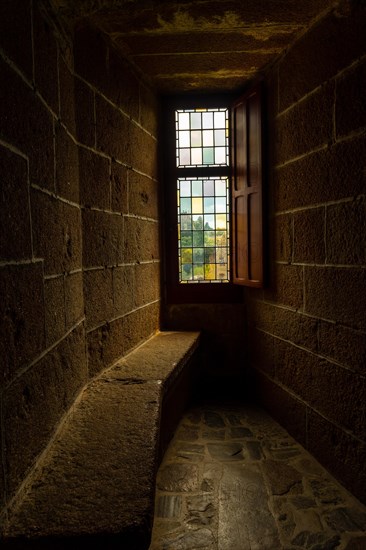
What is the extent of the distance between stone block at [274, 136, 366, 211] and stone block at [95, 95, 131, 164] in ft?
4.05

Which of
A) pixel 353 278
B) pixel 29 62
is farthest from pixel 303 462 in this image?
pixel 29 62

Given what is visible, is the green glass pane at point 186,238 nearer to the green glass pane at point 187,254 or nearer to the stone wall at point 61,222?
the green glass pane at point 187,254

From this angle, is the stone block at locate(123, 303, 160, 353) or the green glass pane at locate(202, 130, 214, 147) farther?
the green glass pane at locate(202, 130, 214, 147)

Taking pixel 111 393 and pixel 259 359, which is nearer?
pixel 111 393

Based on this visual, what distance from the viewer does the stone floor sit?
207 centimetres

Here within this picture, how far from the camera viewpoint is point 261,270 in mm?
3453

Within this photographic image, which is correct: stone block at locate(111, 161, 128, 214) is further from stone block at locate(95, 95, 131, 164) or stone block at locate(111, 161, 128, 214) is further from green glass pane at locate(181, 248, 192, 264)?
green glass pane at locate(181, 248, 192, 264)

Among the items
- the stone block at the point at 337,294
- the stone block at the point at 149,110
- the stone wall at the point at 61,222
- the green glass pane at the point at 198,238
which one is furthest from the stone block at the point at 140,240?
the stone block at the point at 337,294

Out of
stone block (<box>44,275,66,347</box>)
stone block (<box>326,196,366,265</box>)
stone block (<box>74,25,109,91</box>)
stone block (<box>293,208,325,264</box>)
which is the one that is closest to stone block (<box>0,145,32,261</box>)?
stone block (<box>44,275,66,347</box>)

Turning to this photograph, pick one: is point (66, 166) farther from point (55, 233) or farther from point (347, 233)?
point (347, 233)

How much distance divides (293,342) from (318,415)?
563 mm

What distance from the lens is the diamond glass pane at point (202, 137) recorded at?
13.2 feet

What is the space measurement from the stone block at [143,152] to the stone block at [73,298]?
1.33 m

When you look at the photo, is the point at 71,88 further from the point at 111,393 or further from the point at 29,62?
the point at 111,393
